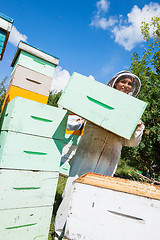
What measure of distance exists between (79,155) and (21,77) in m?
1.27

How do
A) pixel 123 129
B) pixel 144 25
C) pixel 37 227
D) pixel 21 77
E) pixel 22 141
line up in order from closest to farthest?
pixel 123 129, pixel 22 141, pixel 37 227, pixel 21 77, pixel 144 25

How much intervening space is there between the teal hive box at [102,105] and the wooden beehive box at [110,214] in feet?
1.89

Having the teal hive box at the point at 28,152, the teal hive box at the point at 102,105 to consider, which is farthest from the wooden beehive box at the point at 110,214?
the teal hive box at the point at 28,152

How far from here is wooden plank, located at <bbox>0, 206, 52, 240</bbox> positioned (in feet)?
4.96

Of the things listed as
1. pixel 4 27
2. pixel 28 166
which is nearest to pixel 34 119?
pixel 28 166

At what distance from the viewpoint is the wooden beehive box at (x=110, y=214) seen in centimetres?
90

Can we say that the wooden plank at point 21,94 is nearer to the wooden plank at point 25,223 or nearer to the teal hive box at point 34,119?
the teal hive box at point 34,119

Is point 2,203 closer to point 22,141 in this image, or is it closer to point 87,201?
point 22,141

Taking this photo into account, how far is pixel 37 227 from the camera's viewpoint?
171cm

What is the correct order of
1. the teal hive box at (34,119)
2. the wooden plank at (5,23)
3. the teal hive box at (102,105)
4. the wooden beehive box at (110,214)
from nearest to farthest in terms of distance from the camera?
the wooden beehive box at (110,214), the teal hive box at (102,105), the teal hive box at (34,119), the wooden plank at (5,23)

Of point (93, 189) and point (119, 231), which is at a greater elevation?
point (93, 189)

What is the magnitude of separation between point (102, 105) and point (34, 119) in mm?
672

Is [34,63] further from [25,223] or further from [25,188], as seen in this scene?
[25,223]

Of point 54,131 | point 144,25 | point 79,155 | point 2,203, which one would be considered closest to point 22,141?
point 54,131
